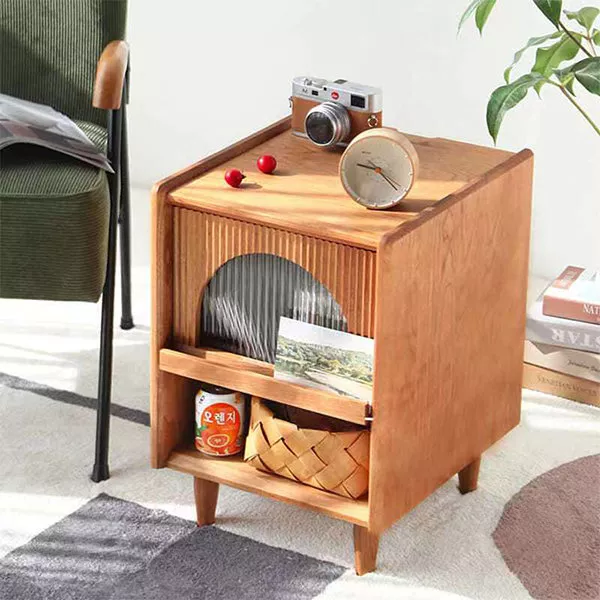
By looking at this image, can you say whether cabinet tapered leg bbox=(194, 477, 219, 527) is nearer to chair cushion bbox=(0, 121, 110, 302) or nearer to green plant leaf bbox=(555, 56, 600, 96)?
→ chair cushion bbox=(0, 121, 110, 302)

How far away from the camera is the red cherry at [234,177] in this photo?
1.78 meters

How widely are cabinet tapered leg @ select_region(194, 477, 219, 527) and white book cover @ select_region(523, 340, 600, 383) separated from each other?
2.23 feet

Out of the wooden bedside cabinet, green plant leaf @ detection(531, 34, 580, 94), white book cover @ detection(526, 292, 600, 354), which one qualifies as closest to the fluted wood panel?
the wooden bedside cabinet

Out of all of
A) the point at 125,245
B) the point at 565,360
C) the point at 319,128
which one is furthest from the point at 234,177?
the point at 565,360

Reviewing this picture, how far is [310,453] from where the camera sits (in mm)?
1782

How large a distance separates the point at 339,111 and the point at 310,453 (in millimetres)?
477

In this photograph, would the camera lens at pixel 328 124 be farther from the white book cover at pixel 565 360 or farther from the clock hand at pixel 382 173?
the white book cover at pixel 565 360

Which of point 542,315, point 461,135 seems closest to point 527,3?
point 461,135

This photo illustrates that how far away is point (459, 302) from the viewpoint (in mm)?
1801

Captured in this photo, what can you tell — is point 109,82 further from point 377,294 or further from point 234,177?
point 377,294

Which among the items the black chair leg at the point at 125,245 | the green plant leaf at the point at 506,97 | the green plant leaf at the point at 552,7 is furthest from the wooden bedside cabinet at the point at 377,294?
the black chair leg at the point at 125,245

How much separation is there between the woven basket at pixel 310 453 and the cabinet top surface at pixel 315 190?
27cm

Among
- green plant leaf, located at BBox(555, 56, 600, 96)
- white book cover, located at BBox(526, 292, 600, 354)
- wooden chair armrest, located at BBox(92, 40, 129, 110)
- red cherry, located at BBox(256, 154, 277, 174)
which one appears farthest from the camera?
white book cover, located at BBox(526, 292, 600, 354)

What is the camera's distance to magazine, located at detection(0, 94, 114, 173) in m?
1.96
